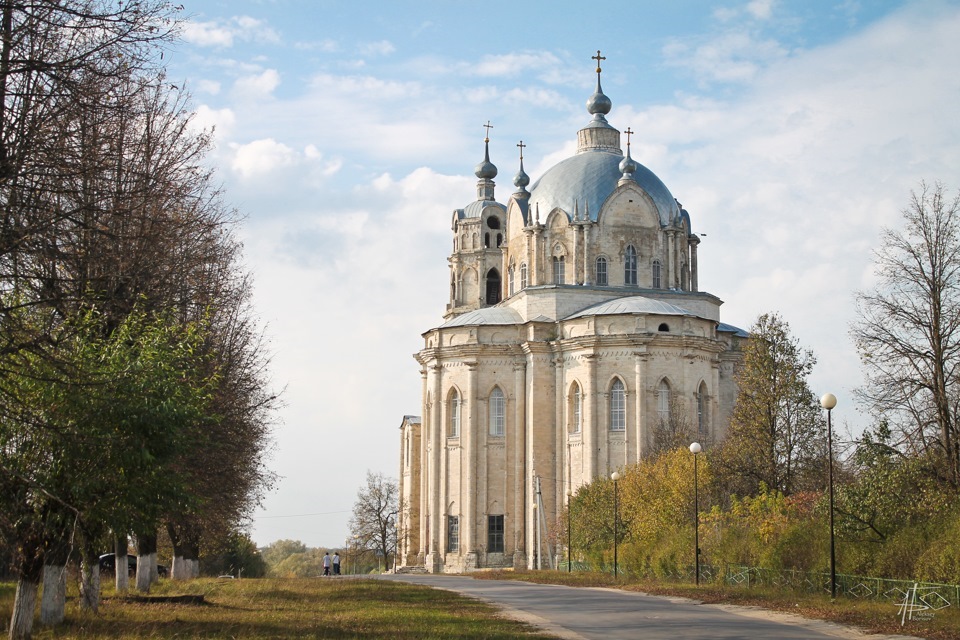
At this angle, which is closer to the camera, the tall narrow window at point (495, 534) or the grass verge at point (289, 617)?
the grass verge at point (289, 617)

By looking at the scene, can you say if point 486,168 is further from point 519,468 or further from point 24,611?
point 24,611

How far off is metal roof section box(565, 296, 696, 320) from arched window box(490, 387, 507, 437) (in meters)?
5.53

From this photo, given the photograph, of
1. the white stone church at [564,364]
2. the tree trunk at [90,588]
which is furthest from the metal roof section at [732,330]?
the tree trunk at [90,588]

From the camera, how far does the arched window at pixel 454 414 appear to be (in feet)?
191

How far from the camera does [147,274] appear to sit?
18875mm

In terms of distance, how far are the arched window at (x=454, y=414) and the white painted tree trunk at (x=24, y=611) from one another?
137ft

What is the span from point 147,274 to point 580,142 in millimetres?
48356

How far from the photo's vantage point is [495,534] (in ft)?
186

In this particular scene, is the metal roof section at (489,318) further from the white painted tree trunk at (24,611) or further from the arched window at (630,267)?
the white painted tree trunk at (24,611)

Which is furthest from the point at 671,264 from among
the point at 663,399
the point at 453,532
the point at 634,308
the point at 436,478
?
the point at 453,532

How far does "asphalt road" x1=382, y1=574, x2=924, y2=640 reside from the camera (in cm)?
1773

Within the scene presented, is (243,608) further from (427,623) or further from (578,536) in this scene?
(578,536)

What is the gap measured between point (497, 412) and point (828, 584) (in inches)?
1343

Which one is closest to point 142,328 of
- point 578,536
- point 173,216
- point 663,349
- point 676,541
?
point 173,216
